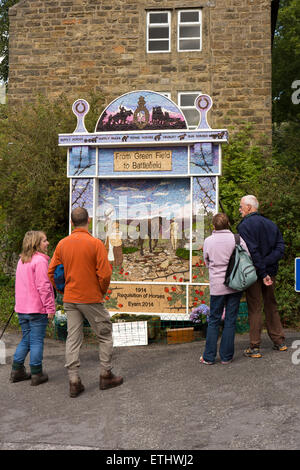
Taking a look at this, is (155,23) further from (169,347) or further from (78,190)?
(169,347)

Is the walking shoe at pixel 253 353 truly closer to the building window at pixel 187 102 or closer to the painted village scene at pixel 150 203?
the painted village scene at pixel 150 203

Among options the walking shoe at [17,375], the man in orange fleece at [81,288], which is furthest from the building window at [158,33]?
the walking shoe at [17,375]

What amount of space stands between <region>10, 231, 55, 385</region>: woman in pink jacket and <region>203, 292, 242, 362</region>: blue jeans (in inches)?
74.4

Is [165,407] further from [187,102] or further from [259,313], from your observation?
[187,102]

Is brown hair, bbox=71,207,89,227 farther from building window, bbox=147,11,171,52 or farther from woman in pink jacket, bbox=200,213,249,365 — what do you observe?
building window, bbox=147,11,171,52

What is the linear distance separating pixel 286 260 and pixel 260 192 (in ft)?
5.04

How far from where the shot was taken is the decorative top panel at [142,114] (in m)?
8.50

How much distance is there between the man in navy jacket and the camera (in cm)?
647

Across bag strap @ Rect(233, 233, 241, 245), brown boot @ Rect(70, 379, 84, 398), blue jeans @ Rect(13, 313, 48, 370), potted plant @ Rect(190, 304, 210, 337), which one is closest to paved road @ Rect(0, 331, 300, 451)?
brown boot @ Rect(70, 379, 84, 398)

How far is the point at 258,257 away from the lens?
6.43 meters

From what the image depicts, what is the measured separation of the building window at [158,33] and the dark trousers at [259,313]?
1148 centimetres

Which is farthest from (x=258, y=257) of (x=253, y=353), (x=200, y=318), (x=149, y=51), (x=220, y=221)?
(x=149, y=51)
